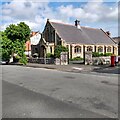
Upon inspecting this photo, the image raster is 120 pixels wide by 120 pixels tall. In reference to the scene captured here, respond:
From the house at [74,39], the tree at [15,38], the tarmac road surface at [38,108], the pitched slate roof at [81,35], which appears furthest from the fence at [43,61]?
Answer: the tarmac road surface at [38,108]

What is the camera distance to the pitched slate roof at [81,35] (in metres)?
52.5

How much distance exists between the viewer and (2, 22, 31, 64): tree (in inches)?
1521

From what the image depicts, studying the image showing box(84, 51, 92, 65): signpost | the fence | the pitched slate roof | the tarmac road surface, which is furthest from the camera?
the pitched slate roof

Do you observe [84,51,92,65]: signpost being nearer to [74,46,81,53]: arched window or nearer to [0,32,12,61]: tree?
[0,32,12,61]: tree

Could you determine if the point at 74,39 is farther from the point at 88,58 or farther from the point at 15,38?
the point at 88,58

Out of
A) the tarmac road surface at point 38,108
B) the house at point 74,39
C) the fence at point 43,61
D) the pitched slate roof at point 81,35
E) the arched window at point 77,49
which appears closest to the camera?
the tarmac road surface at point 38,108

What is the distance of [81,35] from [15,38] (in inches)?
854

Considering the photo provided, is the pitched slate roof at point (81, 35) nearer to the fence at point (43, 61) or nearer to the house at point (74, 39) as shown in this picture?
the house at point (74, 39)

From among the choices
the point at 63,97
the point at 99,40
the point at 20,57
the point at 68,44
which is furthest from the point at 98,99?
the point at 99,40

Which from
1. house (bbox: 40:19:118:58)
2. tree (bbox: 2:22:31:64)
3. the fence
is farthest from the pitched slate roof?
tree (bbox: 2:22:31:64)

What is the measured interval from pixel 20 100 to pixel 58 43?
139 ft

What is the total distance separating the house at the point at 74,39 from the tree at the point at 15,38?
11.6m

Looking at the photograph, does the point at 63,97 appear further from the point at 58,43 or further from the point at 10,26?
the point at 58,43

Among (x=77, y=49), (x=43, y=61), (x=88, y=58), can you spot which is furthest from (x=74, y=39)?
(x=88, y=58)
